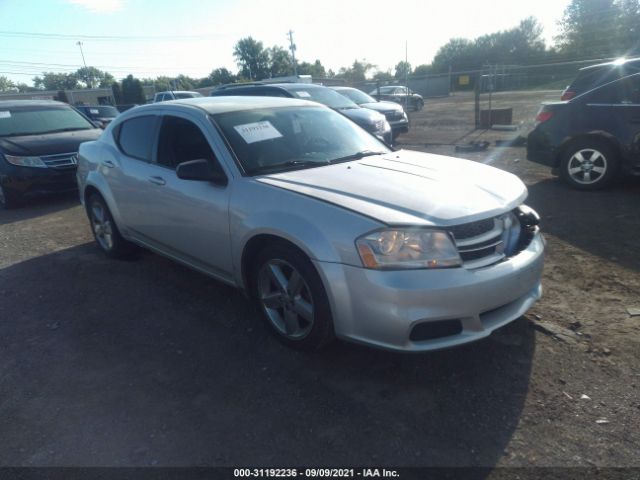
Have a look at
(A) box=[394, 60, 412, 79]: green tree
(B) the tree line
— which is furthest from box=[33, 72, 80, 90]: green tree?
(A) box=[394, 60, 412, 79]: green tree

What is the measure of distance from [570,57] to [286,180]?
34.9 m

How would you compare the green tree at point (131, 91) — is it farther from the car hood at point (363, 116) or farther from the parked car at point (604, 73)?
the parked car at point (604, 73)

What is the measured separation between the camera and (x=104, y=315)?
385 centimetres

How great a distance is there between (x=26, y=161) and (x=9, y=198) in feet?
2.37

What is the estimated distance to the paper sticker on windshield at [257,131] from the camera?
11.5 feet

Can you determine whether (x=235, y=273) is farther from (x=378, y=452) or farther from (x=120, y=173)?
(x=120, y=173)

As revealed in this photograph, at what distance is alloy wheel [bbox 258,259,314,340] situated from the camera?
9.56 ft

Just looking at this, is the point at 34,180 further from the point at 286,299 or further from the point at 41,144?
the point at 286,299

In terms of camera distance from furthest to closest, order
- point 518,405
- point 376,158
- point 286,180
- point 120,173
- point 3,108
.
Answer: point 3,108 → point 120,173 → point 376,158 → point 286,180 → point 518,405

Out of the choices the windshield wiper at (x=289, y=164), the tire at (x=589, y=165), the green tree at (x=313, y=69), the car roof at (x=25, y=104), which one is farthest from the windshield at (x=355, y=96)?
the green tree at (x=313, y=69)

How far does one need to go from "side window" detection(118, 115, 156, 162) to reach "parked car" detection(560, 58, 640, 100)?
624cm

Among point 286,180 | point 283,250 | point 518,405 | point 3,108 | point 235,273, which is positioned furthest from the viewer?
point 3,108

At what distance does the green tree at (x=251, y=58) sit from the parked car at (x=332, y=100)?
3228 inches

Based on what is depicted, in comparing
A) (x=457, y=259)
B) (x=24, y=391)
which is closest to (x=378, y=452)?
(x=457, y=259)
